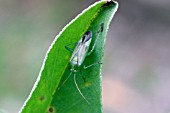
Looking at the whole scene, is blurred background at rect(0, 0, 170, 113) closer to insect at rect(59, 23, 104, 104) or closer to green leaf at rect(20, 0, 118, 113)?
insect at rect(59, 23, 104, 104)

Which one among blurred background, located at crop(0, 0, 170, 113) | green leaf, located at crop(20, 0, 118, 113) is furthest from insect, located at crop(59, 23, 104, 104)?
blurred background, located at crop(0, 0, 170, 113)

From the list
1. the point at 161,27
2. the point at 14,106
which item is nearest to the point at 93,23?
the point at 14,106

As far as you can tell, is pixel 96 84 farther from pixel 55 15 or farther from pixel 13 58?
pixel 55 15

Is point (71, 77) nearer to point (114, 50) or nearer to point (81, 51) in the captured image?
point (81, 51)

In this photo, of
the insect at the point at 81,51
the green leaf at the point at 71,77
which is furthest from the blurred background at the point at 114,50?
the green leaf at the point at 71,77

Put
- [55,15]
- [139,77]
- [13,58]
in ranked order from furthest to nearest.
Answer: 1. [55,15]
2. [13,58]
3. [139,77]

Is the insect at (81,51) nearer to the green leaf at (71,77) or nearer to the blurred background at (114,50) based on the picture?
the green leaf at (71,77)
